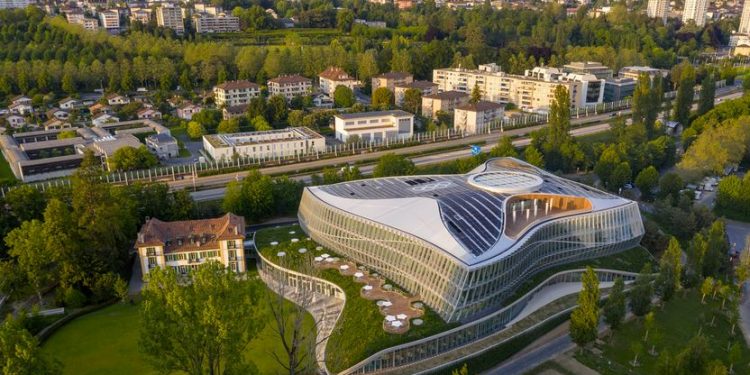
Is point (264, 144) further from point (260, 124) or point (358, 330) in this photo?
point (358, 330)

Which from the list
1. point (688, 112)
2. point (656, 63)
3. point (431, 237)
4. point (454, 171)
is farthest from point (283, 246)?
point (656, 63)

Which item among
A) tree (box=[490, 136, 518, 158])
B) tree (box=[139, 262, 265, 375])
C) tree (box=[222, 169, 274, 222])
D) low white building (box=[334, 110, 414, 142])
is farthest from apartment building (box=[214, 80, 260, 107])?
tree (box=[139, 262, 265, 375])

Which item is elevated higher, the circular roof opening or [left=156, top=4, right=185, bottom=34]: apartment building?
[left=156, top=4, right=185, bottom=34]: apartment building

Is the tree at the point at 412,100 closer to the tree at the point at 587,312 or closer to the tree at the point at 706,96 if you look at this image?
the tree at the point at 706,96

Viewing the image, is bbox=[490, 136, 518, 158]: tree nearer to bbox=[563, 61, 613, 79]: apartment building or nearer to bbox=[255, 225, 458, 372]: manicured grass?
bbox=[255, 225, 458, 372]: manicured grass

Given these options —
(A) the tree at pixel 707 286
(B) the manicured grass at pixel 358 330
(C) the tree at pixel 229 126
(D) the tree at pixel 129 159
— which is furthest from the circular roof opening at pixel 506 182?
(C) the tree at pixel 229 126
